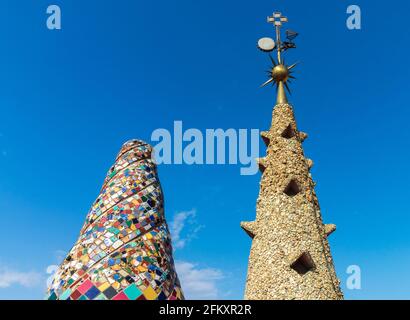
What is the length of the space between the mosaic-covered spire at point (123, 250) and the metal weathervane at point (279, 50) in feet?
24.1

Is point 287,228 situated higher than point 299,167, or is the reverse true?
point 299,167

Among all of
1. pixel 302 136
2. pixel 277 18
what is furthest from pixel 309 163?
pixel 277 18

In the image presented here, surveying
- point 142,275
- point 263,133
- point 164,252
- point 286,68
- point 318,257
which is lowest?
point 142,275

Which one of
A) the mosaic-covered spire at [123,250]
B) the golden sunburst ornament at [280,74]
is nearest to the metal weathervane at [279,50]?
the golden sunburst ornament at [280,74]

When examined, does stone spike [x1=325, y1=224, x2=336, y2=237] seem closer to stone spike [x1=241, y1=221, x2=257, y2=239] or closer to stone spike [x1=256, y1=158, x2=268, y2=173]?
stone spike [x1=241, y1=221, x2=257, y2=239]

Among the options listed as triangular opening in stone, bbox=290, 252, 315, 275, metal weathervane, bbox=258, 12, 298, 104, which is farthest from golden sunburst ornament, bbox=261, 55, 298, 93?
triangular opening in stone, bbox=290, 252, 315, 275

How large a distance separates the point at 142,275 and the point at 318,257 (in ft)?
19.0

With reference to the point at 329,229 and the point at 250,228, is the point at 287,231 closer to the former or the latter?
the point at 250,228

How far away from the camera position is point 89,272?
258 centimetres

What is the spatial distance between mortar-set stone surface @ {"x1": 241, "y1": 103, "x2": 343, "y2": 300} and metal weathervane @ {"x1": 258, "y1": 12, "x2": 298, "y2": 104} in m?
1.38

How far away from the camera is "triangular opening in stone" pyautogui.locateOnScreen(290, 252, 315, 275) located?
299 inches
